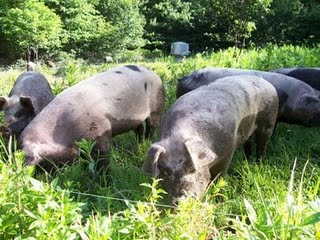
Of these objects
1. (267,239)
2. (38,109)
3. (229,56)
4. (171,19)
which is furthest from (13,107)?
(171,19)

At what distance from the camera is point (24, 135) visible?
3.88m

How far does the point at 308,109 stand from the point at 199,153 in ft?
6.61

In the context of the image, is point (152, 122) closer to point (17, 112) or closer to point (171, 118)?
point (17, 112)

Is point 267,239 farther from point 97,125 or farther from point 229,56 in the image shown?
point 229,56

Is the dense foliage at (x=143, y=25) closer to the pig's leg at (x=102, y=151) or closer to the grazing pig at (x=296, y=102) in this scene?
the grazing pig at (x=296, y=102)

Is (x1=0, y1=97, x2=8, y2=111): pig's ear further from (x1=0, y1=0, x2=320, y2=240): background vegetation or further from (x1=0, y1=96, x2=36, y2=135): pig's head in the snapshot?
(x1=0, y1=0, x2=320, y2=240): background vegetation

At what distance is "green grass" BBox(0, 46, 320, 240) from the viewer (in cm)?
224

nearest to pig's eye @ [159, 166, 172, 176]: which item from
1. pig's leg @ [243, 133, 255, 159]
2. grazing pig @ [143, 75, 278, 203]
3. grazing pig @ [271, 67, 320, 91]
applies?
grazing pig @ [143, 75, 278, 203]

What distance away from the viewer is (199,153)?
3.25 m

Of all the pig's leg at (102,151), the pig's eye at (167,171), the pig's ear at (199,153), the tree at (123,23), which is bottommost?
the tree at (123,23)

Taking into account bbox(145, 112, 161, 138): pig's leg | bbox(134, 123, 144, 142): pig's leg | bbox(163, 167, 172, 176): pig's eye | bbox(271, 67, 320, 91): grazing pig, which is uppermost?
bbox(163, 167, 172, 176): pig's eye

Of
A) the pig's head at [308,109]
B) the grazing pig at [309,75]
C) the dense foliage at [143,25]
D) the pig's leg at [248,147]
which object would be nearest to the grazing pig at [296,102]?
the pig's head at [308,109]

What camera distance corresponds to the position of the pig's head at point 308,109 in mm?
4824

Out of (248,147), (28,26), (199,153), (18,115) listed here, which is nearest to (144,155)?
(248,147)
